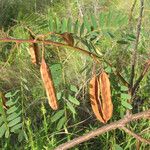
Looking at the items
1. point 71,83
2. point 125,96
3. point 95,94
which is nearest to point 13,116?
point 125,96

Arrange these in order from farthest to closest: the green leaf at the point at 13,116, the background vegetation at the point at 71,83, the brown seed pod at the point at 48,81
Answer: the green leaf at the point at 13,116, the background vegetation at the point at 71,83, the brown seed pod at the point at 48,81

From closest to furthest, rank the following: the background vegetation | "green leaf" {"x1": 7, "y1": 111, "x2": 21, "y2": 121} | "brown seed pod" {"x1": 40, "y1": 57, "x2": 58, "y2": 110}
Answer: "brown seed pod" {"x1": 40, "y1": 57, "x2": 58, "y2": 110} < the background vegetation < "green leaf" {"x1": 7, "y1": 111, "x2": 21, "y2": 121}

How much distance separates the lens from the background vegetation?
1.02m

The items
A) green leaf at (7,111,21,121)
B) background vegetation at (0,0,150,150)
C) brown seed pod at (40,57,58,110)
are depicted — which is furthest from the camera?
green leaf at (7,111,21,121)

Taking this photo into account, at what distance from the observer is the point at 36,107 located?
2.11 metres

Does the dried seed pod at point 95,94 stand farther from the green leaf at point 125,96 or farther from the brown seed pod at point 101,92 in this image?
the green leaf at point 125,96

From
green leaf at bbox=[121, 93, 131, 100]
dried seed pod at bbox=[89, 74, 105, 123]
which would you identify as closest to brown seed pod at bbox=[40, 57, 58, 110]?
dried seed pod at bbox=[89, 74, 105, 123]

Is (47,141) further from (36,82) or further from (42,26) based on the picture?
(36,82)

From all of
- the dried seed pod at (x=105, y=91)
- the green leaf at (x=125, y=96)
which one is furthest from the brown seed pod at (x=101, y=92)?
the green leaf at (x=125, y=96)

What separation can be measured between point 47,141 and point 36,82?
0.81m

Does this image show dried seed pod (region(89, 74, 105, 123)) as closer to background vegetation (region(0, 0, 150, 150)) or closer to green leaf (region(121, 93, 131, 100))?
background vegetation (region(0, 0, 150, 150))

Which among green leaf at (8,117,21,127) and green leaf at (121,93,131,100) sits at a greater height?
A: green leaf at (121,93,131,100)

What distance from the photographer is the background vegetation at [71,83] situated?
1022 mm

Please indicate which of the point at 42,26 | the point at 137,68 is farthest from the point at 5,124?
the point at 137,68
